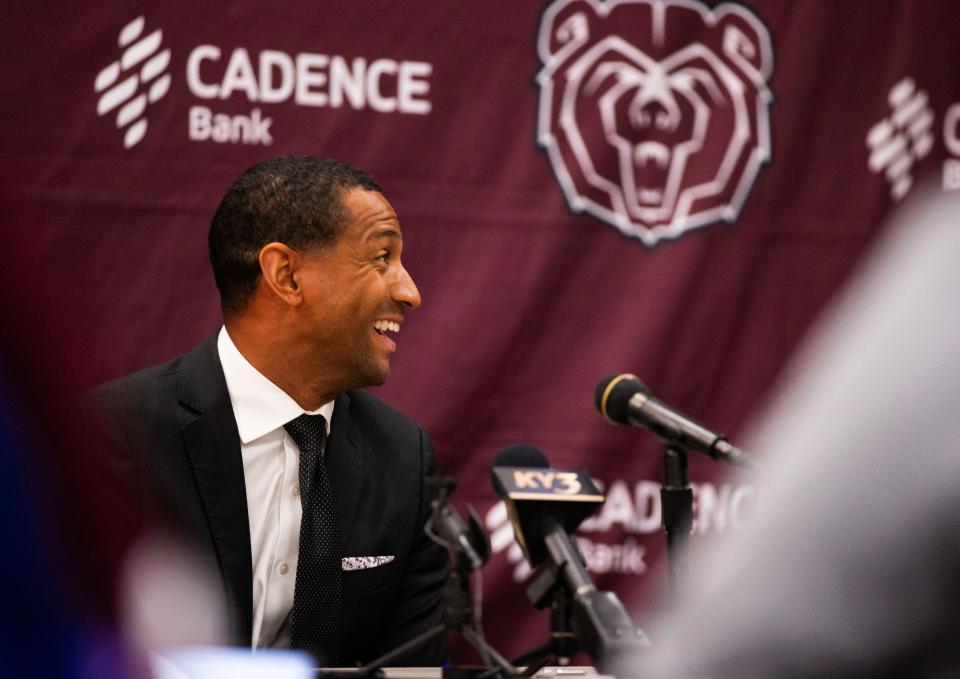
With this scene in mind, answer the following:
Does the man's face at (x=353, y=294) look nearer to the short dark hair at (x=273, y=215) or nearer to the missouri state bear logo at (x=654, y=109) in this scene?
the short dark hair at (x=273, y=215)

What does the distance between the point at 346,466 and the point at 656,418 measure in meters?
0.66

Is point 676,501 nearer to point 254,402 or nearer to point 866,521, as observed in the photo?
point 254,402

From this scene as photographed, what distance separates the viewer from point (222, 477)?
1.85 metres

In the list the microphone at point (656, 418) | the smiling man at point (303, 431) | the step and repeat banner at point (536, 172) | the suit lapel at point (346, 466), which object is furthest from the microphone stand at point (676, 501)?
the step and repeat banner at point (536, 172)

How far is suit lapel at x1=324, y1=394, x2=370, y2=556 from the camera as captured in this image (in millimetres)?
1944

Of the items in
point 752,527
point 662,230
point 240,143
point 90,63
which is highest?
point 90,63

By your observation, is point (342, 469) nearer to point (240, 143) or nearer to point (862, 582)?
point (240, 143)

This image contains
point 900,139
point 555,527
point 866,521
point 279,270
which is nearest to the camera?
point 866,521

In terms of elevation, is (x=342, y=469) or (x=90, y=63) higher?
(x=90, y=63)

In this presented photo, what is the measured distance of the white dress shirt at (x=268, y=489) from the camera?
186cm

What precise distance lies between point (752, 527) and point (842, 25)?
2783 mm

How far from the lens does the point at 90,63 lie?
252cm

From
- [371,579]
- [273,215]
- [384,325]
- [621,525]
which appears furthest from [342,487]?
[621,525]

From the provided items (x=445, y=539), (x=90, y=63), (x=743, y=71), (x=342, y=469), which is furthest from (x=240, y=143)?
(x=445, y=539)
